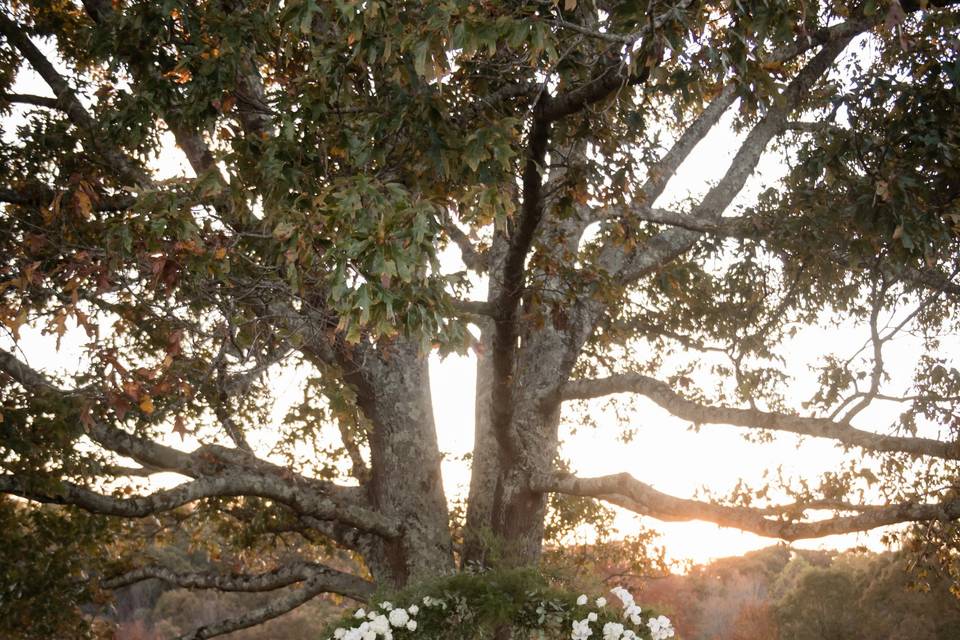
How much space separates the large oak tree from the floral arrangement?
1.52 metres

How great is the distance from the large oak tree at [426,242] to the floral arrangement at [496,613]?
5.00ft

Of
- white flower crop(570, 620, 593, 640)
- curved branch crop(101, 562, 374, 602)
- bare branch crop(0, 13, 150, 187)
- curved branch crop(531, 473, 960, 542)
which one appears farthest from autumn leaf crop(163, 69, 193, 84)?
curved branch crop(101, 562, 374, 602)

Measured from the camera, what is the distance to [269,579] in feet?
27.8

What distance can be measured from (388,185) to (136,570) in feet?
21.3

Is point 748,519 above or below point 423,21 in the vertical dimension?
below

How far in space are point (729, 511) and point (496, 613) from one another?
2228 mm

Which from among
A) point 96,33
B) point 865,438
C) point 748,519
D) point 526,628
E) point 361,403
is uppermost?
point 96,33

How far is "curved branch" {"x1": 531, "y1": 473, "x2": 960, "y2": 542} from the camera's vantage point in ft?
19.7

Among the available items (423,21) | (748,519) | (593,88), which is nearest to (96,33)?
(423,21)

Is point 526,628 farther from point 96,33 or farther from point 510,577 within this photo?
point 96,33

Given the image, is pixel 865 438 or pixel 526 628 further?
pixel 865 438

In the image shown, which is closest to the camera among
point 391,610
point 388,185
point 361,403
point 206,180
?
point 388,185

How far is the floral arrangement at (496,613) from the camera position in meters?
5.43

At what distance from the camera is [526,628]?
18.4 feet
